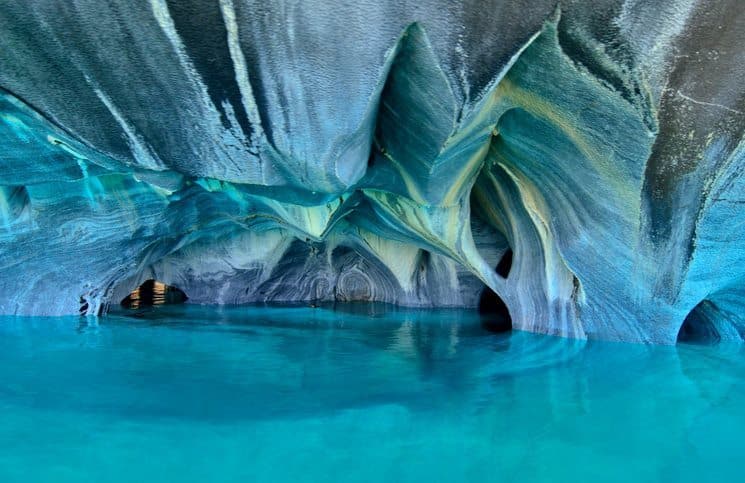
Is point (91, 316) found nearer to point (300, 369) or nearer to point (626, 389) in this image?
point (300, 369)

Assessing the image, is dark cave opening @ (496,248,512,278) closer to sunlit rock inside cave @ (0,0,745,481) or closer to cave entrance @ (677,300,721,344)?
sunlit rock inside cave @ (0,0,745,481)

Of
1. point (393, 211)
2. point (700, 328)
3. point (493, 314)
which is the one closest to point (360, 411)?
point (393, 211)

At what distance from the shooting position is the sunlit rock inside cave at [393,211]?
2512 mm

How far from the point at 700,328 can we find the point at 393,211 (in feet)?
14.3

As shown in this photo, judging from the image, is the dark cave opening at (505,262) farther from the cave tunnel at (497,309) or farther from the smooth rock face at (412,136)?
the smooth rock face at (412,136)

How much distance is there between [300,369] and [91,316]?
435cm

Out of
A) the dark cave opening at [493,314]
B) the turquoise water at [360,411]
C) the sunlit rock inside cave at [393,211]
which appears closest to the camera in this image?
the turquoise water at [360,411]

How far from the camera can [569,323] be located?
5.85 metres

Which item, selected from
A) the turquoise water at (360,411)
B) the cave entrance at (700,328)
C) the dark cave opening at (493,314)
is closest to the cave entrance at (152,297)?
the turquoise water at (360,411)

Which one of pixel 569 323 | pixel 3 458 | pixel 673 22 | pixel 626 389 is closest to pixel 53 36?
pixel 3 458

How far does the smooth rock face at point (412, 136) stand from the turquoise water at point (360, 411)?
1241mm

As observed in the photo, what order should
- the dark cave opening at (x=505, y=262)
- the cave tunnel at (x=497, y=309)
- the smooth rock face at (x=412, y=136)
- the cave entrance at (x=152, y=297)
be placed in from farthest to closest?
the cave entrance at (x=152, y=297) → the dark cave opening at (x=505, y=262) → the cave tunnel at (x=497, y=309) → the smooth rock face at (x=412, y=136)

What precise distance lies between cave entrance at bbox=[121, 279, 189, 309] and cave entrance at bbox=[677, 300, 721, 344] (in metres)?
8.59

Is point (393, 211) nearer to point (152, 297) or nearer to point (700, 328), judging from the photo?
point (700, 328)
